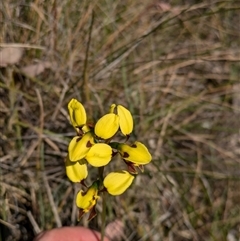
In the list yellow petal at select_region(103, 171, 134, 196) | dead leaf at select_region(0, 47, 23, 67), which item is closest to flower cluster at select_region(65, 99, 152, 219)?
yellow petal at select_region(103, 171, 134, 196)

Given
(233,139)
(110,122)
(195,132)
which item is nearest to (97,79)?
(195,132)

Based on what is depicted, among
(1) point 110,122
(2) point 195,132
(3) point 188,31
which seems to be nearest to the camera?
(1) point 110,122

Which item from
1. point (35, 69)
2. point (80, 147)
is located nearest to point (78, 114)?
point (80, 147)

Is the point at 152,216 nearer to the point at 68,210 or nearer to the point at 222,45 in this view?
the point at 68,210

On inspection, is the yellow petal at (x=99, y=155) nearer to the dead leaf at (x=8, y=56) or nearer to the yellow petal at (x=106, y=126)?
the yellow petal at (x=106, y=126)

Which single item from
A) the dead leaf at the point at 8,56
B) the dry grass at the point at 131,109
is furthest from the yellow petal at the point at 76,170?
the dead leaf at the point at 8,56

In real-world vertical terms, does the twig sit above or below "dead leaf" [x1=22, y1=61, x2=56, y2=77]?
below

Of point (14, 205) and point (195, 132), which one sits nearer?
point (14, 205)

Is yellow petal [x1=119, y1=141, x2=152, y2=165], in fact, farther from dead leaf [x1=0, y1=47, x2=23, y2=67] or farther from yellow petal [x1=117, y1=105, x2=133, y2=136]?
dead leaf [x1=0, y1=47, x2=23, y2=67]

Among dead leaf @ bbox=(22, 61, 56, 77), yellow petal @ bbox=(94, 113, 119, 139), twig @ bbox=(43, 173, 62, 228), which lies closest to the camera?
yellow petal @ bbox=(94, 113, 119, 139)
